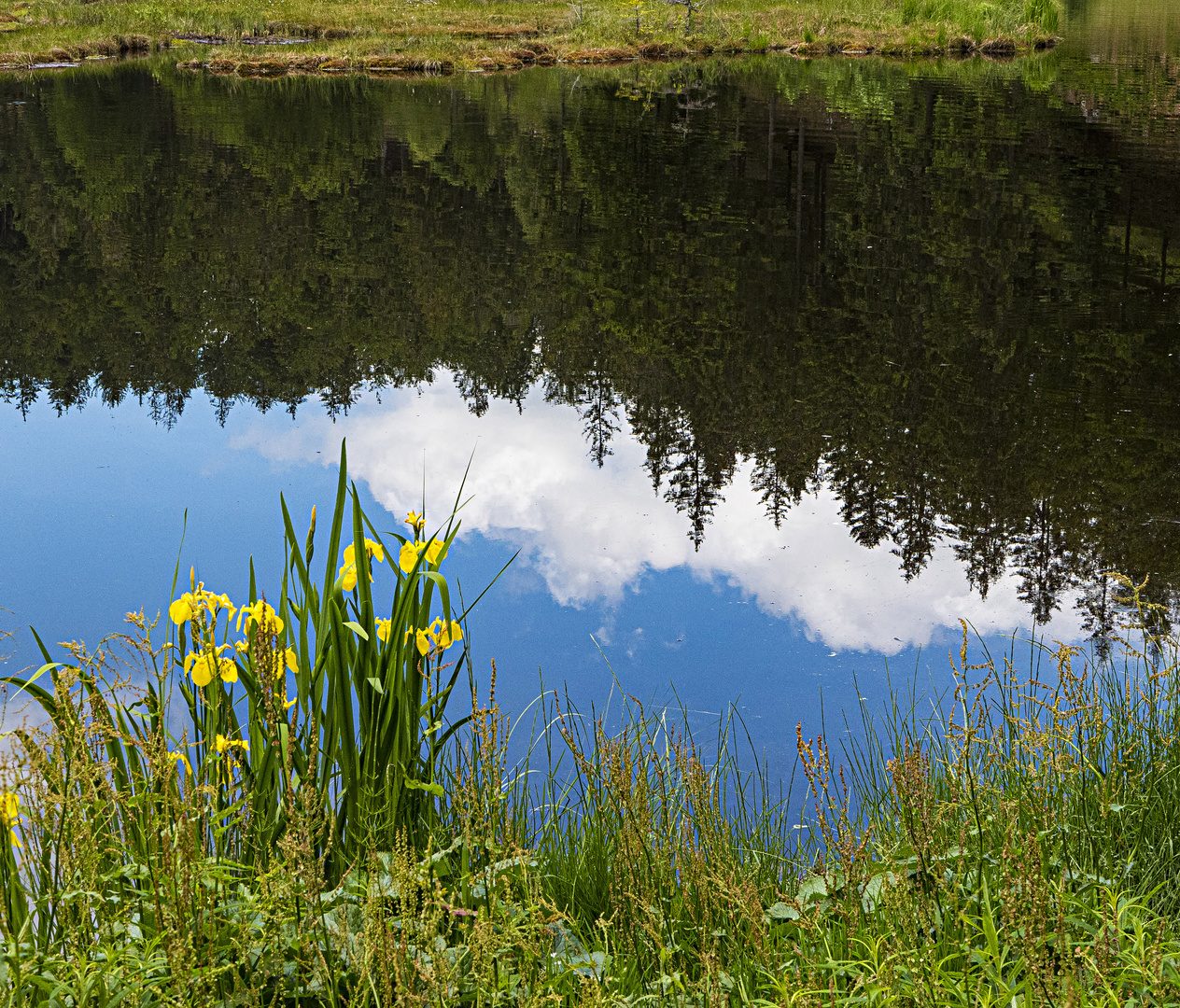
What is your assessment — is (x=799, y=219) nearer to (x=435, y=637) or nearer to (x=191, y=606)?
(x=435, y=637)

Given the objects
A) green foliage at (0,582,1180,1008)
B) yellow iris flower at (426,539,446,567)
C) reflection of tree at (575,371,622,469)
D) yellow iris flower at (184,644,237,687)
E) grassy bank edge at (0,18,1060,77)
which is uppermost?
grassy bank edge at (0,18,1060,77)

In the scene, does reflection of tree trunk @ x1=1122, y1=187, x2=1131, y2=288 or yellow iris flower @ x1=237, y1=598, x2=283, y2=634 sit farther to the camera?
reflection of tree trunk @ x1=1122, y1=187, x2=1131, y2=288

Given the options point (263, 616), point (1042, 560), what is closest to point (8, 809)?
point (263, 616)

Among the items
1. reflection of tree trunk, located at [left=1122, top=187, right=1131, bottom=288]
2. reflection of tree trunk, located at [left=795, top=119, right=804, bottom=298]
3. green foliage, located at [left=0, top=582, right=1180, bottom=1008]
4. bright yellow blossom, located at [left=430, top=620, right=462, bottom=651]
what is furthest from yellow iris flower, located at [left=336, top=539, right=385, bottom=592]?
reflection of tree trunk, located at [left=1122, top=187, right=1131, bottom=288]

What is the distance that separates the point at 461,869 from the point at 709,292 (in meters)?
9.10

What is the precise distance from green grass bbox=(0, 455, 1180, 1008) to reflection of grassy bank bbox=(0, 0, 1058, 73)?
3401 cm

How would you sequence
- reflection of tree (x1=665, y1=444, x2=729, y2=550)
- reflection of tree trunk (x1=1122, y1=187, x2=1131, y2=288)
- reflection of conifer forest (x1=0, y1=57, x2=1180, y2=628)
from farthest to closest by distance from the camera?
reflection of tree trunk (x1=1122, y1=187, x2=1131, y2=288), reflection of conifer forest (x1=0, y1=57, x2=1180, y2=628), reflection of tree (x1=665, y1=444, x2=729, y2=550)

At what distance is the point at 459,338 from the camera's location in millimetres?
9742

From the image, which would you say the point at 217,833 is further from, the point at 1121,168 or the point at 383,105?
the point at 383,105

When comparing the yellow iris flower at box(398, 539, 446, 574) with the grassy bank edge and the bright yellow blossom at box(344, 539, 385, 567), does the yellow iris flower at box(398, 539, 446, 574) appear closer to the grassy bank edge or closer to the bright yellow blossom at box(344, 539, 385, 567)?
the bright yellow blossom at box(344, 539, 385, 567)

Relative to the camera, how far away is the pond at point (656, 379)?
17.0ft

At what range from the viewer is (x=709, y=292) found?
435 inches

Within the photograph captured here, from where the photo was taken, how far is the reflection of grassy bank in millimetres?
35250

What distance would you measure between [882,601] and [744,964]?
3.06 metres
